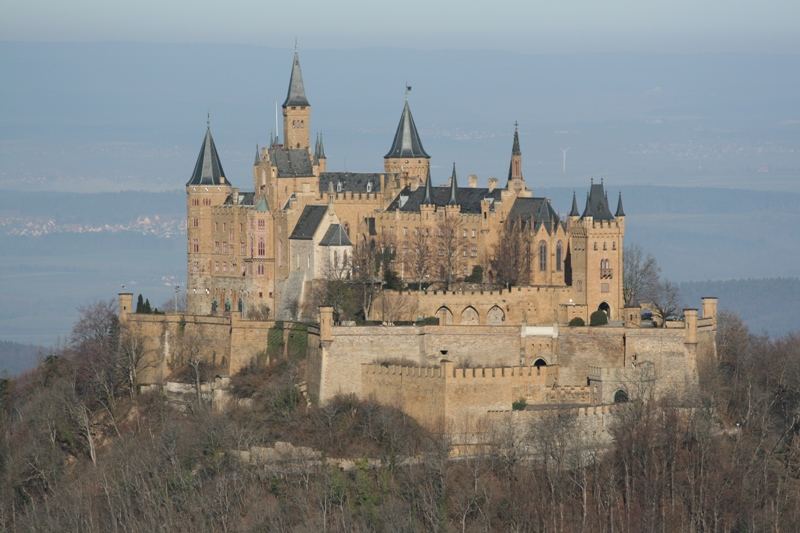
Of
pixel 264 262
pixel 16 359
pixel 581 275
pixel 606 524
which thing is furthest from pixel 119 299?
pixel 16 359

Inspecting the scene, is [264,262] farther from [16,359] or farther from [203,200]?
[16,359]

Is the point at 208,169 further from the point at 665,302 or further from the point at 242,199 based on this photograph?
the point at 665,302

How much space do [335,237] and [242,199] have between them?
5423 millimetres

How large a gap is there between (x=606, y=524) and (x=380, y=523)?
6753 mm

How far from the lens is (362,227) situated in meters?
88.9

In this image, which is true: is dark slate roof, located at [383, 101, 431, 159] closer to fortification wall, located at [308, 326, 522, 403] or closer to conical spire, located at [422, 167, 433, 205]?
conical spire, located at [422, 167, 433, 205]

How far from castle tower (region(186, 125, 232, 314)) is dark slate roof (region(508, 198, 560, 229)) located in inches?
470

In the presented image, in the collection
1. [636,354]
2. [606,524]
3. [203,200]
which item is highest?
[203,200]

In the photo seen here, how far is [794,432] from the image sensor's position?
73.8 m

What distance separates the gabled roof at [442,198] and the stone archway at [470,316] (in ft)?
22.5

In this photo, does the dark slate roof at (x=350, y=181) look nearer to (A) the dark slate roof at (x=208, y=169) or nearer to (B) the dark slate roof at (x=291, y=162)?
(B) the dark slate roof at (x=291, y=162)

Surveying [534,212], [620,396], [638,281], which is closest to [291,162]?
[534,212]

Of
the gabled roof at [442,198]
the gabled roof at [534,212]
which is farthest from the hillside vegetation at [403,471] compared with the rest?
the gabled roof at [442,198]

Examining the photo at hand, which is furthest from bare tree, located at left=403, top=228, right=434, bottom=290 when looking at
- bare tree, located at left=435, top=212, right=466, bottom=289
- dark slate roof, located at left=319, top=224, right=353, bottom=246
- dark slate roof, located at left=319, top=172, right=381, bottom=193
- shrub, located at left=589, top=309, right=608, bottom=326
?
shrub, located at left=589, top=309, right=608, bottom=326
